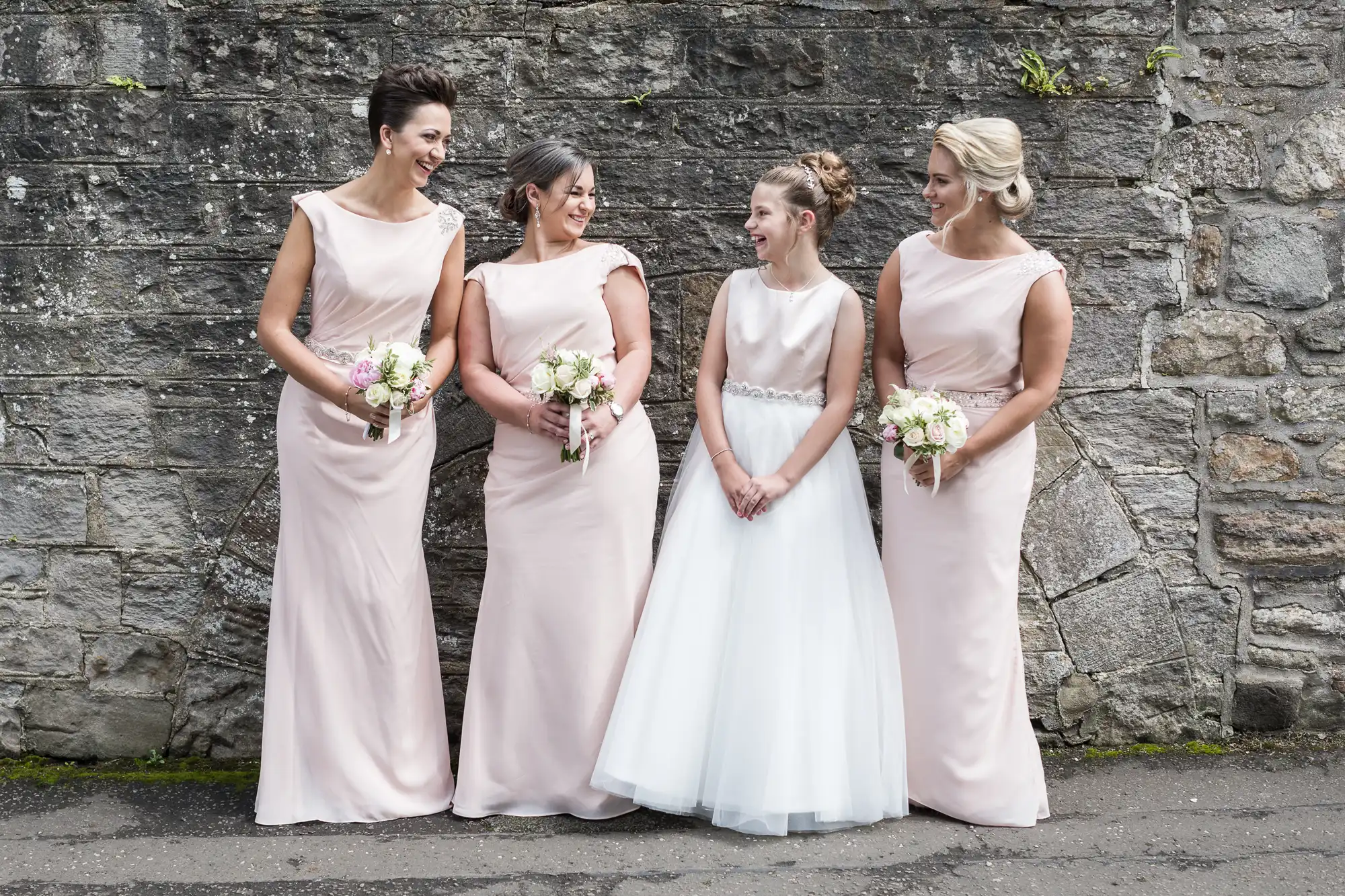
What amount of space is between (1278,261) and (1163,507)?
104 centimetres

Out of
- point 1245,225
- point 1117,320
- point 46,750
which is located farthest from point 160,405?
point 1245,225

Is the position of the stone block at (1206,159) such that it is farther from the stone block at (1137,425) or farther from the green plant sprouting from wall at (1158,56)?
the stone block at (1137,425)

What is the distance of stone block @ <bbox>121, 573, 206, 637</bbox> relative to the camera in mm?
4188

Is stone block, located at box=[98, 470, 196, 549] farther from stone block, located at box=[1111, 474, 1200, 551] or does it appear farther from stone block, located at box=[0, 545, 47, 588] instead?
stone block, located at box=[1111, 474, 1200, 551]

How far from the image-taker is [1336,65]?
4.07 meters

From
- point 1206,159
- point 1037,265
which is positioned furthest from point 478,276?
point 1206,159

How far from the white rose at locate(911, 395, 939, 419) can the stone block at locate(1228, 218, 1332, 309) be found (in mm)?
1595

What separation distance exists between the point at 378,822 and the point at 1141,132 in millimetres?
3737

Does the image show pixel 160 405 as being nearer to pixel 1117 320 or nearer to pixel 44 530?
pixel 44 530

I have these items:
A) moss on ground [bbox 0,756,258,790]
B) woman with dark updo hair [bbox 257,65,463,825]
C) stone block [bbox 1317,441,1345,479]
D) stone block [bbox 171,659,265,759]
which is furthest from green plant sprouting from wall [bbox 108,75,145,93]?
stone block [bbox 1317,441,1345,479]

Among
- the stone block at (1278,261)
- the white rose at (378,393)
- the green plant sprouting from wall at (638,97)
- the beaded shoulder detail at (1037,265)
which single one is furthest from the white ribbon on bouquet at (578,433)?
the stone block at (1278,261)

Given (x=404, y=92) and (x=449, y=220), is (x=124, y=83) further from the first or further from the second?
(x=449, y=220)

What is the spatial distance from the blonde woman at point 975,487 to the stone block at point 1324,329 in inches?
48.4

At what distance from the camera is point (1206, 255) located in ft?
13.5
